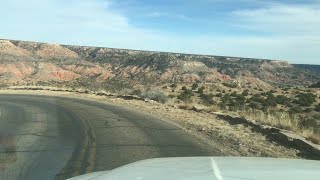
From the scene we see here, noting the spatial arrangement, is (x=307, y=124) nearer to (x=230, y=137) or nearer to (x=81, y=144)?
(x=230, y=137)

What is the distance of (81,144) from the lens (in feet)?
46.5

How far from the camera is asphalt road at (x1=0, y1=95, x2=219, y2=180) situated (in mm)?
10547

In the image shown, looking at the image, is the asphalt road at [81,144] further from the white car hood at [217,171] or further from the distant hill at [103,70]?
the distant hill at [103,70]

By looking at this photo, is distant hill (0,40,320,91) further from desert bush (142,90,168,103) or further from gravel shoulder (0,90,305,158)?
gravel shoulder (0,90,305,158)

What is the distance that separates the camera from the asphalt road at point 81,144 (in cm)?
1055

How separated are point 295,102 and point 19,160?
40.0m

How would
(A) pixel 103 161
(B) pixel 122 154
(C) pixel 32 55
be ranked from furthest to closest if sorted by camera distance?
(C) pixel 32 55 < (B) pixel 122 154 < (A) pixel 103 161

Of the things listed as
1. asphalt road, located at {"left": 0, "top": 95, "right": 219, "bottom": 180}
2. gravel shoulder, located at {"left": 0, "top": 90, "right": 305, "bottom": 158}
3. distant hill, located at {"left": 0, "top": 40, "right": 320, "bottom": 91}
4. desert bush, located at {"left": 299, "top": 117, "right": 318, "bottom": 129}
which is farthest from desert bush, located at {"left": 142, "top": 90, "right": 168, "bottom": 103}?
distant hill, located at {"left": 0, "top": 40, "right": 320, "bottom": 91}

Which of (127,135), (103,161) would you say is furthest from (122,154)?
(127,135)

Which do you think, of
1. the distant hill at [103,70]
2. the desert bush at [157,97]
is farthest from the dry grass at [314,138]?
the distant hill at [103,70]

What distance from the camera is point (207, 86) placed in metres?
66.4

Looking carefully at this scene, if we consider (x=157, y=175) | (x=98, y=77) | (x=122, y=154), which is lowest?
(x=98, y=77)

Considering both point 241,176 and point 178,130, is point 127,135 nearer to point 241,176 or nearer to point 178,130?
point 178,130

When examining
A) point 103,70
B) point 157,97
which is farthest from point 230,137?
point 103,70
